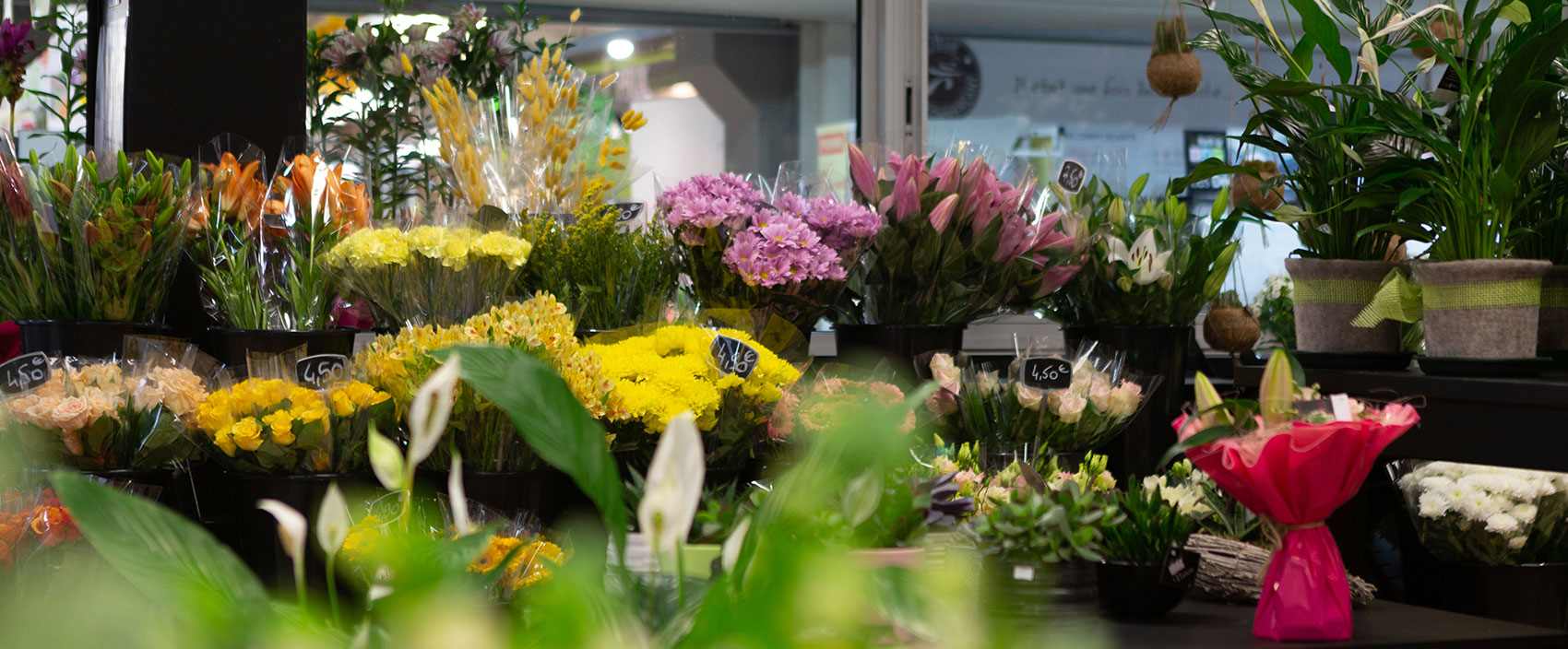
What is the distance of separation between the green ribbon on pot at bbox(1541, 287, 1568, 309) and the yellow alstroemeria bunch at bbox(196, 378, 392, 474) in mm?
1651

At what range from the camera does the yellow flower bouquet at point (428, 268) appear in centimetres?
150

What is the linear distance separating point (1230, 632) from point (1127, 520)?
148mm

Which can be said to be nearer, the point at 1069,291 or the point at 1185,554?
the point at 1185,554

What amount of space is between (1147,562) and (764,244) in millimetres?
671

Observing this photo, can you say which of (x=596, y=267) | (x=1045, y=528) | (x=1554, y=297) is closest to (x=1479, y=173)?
(x=1554, y=297)

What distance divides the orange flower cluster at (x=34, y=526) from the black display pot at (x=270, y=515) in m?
0.18

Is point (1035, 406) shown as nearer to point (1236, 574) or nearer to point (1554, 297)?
point (1236, 574)

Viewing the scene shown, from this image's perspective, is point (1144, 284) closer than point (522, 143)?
No

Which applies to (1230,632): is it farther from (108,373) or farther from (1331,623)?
(108,373)

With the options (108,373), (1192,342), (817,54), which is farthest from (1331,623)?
(817,54)

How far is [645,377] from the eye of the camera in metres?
1.44

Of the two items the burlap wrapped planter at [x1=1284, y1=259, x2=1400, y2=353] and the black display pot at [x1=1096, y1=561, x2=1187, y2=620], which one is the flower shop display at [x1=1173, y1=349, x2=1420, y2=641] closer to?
the black display pot at [x1=1096, y1=561, x2=1187, y2=620]

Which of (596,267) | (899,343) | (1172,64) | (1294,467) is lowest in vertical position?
(1294,467)

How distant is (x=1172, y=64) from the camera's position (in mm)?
2744
